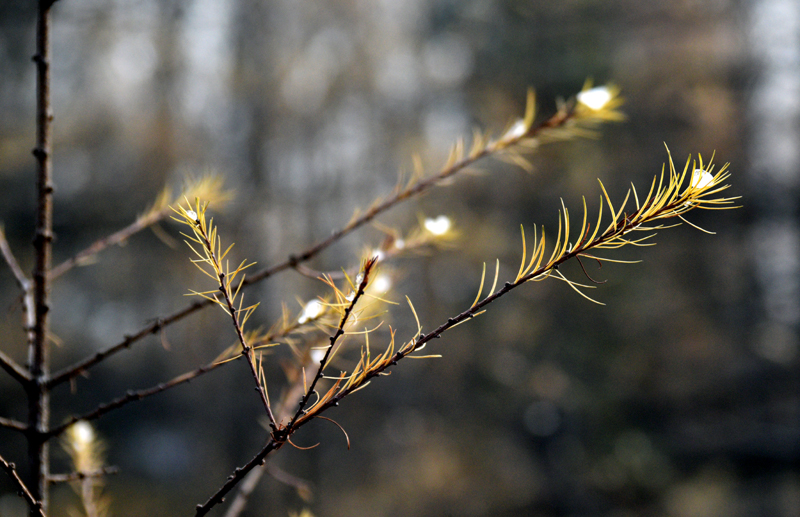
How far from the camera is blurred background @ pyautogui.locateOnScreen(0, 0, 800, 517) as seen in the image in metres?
1.69

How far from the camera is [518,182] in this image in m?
1.89

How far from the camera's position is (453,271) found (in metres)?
1.86

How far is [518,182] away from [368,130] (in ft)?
2.34

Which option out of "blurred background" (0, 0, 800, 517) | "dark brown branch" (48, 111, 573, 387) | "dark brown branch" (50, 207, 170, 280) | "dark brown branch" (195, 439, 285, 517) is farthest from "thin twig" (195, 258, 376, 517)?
"blurred background" (0, 0, 800, 517)

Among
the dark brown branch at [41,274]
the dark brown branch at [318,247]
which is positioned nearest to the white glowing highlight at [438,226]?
the dark brown branch at [318,247]

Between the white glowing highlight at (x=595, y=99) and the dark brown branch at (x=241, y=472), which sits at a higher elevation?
the white glowing highlight at (x=595, y=99)

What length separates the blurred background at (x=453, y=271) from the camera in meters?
1.69

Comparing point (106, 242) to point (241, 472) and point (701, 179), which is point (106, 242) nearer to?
point (241, 472)

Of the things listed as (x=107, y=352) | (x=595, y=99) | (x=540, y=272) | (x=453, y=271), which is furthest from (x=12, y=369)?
(x=453, y=271)

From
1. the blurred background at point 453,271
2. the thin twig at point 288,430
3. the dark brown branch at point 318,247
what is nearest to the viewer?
the thin twig at point 288,430

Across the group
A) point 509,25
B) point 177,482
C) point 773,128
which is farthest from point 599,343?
point 177,482

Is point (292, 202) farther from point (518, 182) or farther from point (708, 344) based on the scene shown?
point (708, 344)

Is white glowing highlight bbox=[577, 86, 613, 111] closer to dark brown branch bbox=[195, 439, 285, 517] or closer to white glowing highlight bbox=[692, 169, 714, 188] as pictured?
white glowing highlight bbox=[692, 169, 714, 188]

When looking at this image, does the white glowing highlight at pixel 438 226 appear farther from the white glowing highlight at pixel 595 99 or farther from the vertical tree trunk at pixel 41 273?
the vertical tree trunk at pixel 41 273
